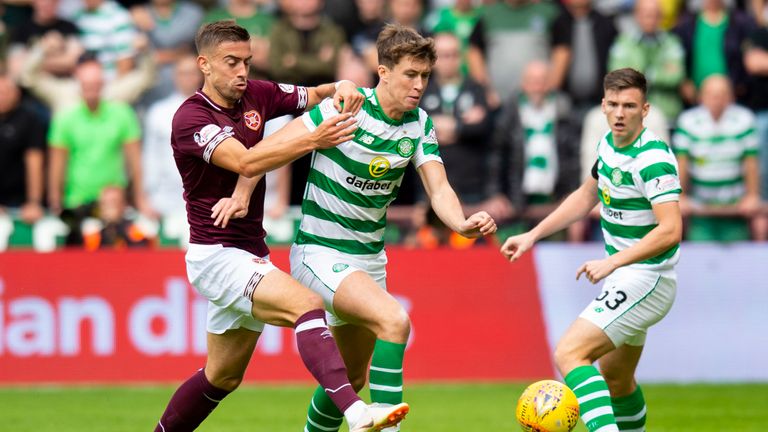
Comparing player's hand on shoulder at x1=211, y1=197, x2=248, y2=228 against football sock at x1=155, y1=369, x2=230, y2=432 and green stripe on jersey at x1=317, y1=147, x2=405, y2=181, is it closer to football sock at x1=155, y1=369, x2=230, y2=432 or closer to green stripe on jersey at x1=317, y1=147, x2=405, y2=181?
green stripe on jersey at x1=317, y1=147, x2=405, y2=181

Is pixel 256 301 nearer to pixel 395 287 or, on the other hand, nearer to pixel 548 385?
pixel 548 385

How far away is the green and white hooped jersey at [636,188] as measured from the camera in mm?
7617

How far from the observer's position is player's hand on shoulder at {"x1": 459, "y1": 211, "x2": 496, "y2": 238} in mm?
7328

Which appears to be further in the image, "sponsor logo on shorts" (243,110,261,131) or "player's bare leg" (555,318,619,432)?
"sponsor logo on shorts" (243,110,261,131)

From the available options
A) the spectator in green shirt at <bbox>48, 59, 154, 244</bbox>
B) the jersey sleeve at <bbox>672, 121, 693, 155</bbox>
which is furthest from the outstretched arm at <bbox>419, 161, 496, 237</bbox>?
the spectator in green shirt at <bbox>48, 59, 154, 244</bbox>

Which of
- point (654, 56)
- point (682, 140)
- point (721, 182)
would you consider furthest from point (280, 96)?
point (654, 56)

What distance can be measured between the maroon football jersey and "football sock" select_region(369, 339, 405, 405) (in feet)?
3.47

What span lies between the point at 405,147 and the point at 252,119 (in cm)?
95

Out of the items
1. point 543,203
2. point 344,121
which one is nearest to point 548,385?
point 344,121

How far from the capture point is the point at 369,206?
7.70 meters

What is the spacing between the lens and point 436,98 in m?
13.4

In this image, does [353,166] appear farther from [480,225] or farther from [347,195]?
[480,225]

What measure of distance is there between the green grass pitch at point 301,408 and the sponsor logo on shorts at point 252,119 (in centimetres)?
289

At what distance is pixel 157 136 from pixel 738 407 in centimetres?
679
